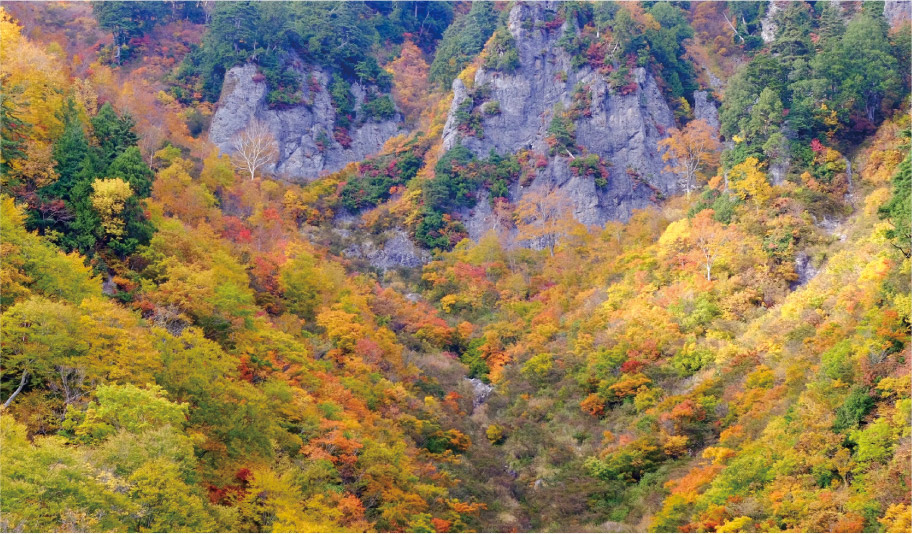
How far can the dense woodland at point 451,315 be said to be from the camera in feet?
103

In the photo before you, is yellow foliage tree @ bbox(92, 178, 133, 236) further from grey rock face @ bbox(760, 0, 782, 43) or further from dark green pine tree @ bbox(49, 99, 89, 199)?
grey rock face @ bbox(760, 0, 782, 43)

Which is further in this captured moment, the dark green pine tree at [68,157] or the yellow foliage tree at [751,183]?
the yellow foliage tree at [751,183]

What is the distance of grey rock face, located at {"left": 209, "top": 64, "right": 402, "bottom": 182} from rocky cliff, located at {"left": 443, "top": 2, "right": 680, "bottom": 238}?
400 inches

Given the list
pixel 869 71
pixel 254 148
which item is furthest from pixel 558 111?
pixel 254 148

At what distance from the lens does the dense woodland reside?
31266 mm

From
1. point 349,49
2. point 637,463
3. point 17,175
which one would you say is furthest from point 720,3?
point 17,175

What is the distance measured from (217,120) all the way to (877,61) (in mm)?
54676

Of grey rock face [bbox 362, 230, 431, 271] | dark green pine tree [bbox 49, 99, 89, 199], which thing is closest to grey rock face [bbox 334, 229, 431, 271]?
grey rock face [bbox 362, 230, 431, 271]

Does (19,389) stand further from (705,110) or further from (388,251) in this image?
(705,110)

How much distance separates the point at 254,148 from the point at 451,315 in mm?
25265

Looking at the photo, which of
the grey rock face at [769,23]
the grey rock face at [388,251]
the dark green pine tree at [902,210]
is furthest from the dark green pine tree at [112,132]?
the grey rock face at [769,23]

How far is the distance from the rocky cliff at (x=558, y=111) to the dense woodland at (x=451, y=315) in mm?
1348

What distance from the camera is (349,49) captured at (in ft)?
282

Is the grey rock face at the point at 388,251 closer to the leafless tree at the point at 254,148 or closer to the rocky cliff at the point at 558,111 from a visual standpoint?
the rocky cliff at the point at 558,111
